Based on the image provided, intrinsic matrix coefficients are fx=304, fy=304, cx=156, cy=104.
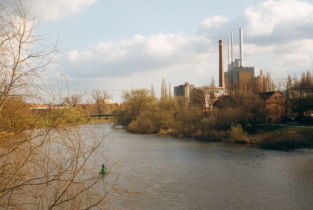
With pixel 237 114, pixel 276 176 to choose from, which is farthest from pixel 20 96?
pixel 237 114

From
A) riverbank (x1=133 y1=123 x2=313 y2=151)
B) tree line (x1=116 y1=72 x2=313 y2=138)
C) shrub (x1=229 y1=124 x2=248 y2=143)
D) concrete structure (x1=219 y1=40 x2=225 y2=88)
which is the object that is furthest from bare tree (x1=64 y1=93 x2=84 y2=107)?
concrete structure (x1=219 y1=40 x2=225 y2=88)

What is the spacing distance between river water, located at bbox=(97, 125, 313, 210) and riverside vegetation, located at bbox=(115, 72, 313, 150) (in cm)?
488

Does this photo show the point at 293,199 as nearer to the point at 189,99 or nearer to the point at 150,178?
the point at 150,178

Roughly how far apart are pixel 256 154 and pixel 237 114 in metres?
10.5

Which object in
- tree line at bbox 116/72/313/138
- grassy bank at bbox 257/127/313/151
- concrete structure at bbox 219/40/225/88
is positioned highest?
concrete structure at bbox 219/40/225/88

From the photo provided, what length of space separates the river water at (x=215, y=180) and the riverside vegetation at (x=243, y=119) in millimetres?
4879

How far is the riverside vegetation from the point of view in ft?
89.7

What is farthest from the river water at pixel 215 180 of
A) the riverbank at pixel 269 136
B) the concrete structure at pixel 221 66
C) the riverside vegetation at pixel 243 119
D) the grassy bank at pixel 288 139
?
the concrete structure at pixel 221 66

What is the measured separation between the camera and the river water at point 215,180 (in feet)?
37.5

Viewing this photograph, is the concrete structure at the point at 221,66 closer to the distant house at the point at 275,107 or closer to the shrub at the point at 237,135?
the distant house at the point at 275,107

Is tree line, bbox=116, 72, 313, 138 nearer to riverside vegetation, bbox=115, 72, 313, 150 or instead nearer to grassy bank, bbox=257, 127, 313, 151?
riverside vegetation, bbox=115, 72, 313, 150

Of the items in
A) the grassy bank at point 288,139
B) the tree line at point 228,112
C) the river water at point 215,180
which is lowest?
the river water at point 215,180

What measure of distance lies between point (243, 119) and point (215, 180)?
19.1m

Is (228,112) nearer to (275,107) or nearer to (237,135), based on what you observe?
(237,135)
